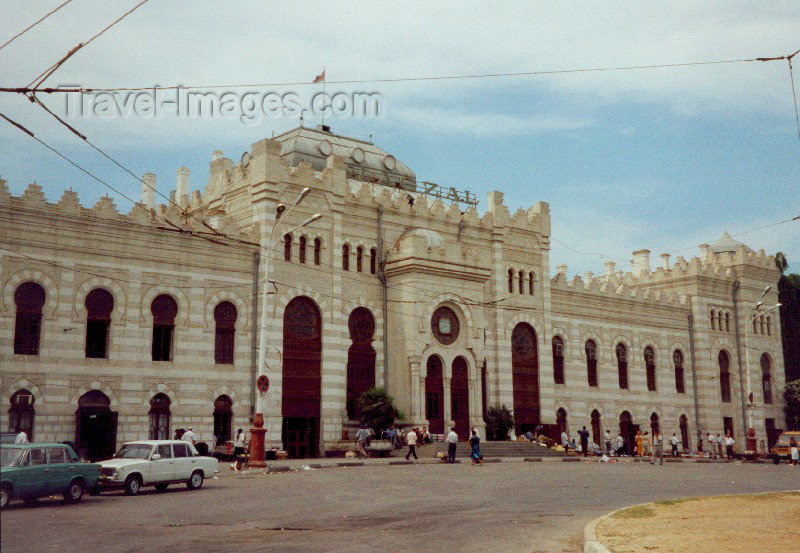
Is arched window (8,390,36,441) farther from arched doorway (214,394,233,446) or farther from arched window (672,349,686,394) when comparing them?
arched window (672,349,686,394)

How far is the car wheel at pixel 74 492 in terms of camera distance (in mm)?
17688

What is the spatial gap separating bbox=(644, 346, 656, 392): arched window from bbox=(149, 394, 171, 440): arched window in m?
31.9

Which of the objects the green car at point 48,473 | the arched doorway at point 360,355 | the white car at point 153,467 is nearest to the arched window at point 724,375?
the arched doorway at point 360,355

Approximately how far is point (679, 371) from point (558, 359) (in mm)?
11081

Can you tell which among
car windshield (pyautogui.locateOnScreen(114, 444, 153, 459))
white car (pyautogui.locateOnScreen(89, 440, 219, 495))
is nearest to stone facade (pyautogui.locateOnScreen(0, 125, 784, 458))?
white car (pyautogui.locateOnScreen(89, 440, 219, 495))

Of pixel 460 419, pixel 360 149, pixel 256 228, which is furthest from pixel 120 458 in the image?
pixel 360 149

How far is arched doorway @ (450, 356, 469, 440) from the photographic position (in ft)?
131

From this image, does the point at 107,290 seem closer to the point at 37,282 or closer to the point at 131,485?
the point at 37,282

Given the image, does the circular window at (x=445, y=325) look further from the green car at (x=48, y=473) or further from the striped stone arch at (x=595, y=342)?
the green car at (x=48, y=473)

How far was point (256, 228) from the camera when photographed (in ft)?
117

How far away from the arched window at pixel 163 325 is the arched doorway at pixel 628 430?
29100 millimetres

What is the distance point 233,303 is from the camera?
113 feet

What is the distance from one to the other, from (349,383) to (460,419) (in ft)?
20.3

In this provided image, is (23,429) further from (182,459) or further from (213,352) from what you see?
(182,459)
